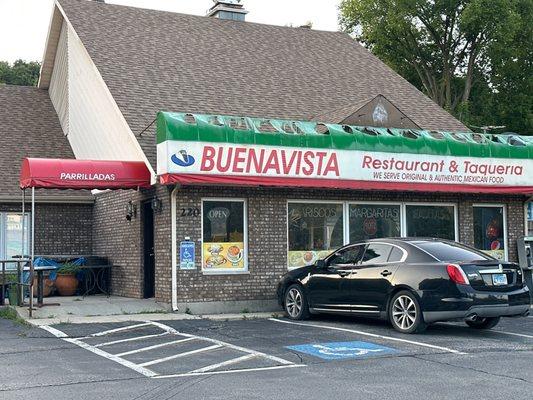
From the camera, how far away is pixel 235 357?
1047 centimetres

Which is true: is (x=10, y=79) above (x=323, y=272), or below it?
above

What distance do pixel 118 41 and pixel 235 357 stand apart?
524 inches

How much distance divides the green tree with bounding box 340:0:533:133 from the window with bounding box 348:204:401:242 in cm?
1959

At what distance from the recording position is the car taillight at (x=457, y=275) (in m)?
12.2

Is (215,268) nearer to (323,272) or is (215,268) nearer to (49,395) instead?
(323,272)

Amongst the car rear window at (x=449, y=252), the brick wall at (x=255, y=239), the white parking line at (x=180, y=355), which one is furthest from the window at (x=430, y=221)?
the white parking line at (x=180, y=355)

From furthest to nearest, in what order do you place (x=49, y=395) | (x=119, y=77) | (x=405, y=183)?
(x=119, y=77)
(x=405, y=183)
(x=49, y=395)

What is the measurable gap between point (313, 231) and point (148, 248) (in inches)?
147

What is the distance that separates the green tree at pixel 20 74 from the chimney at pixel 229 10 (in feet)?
93.0

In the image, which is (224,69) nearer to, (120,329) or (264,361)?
(120,329)

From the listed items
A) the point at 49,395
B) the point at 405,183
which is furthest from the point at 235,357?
the point at 405,183

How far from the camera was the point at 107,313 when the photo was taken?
15562 mm

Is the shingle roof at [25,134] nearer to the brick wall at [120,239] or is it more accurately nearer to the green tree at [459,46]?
the brick wall at [120,239]

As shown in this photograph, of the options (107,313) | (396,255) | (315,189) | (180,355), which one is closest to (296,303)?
(396,255)
